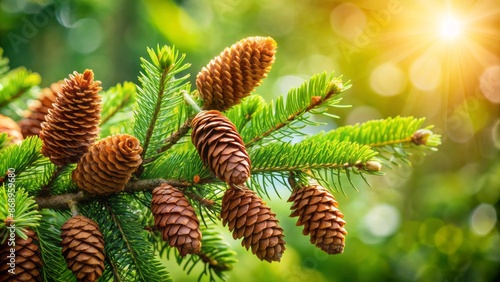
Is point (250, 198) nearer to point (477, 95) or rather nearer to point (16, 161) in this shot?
point (16, 161)

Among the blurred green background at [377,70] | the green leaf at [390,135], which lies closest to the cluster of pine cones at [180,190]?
the green leaf at [390,135]

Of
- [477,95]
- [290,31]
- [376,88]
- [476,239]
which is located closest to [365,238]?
[476,239]

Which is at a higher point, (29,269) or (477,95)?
(477,95)

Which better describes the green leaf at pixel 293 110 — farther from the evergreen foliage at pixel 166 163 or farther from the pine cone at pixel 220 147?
the pine cone at pixel 220 147

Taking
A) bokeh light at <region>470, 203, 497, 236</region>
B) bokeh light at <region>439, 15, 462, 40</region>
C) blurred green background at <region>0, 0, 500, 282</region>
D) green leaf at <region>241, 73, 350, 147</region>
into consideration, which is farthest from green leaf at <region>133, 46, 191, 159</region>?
bokeh light at <region>439, 15, 462, 40</region>

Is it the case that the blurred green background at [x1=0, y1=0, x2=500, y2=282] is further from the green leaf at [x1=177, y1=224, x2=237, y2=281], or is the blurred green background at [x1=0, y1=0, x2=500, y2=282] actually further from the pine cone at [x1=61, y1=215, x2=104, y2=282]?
the pine cone at [x1=61, y1=215, x2=104, y2=282]

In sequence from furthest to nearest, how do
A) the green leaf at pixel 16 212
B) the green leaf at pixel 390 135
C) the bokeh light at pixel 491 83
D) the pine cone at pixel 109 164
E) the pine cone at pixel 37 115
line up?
the bokeh light at pixel 491 83 → the pine cone at pixel 37 115 → the green leaf at pixel 390 135 → the pine cone at pixel 109 164 → the green leaf at pixel 16 212
